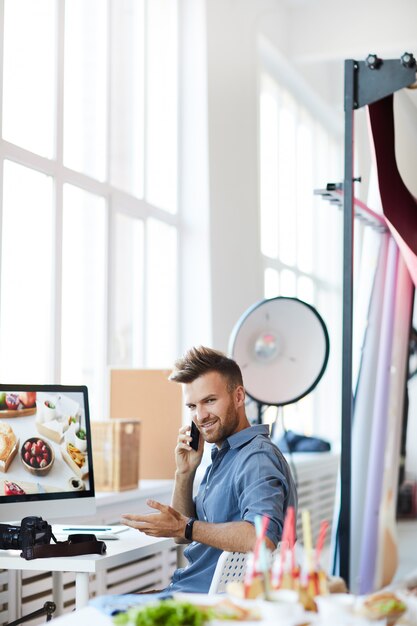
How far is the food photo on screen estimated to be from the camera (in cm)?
302

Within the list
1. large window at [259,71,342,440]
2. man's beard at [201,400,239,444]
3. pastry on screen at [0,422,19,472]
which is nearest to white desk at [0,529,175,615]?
pastry on screen at [0,422,19,472]

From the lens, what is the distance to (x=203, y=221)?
19.5 feet

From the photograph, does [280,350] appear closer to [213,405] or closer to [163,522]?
[213,405]

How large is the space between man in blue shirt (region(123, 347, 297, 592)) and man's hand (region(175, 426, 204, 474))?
0.17m

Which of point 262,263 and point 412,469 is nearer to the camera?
point 412,469

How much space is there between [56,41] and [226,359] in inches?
93.9

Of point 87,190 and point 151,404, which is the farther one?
point 87,190

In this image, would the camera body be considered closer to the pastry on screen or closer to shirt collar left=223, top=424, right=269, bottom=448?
the pastry on screen

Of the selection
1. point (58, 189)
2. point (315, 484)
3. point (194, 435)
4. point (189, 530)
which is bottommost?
point (315, 484)

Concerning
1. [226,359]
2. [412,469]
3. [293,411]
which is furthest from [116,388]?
[293,411]

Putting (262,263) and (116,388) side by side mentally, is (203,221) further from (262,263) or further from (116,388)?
(116,388)

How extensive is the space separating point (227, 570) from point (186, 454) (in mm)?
630

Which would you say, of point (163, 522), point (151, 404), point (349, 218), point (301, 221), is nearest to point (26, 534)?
point (163, 522)

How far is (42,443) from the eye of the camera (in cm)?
310
